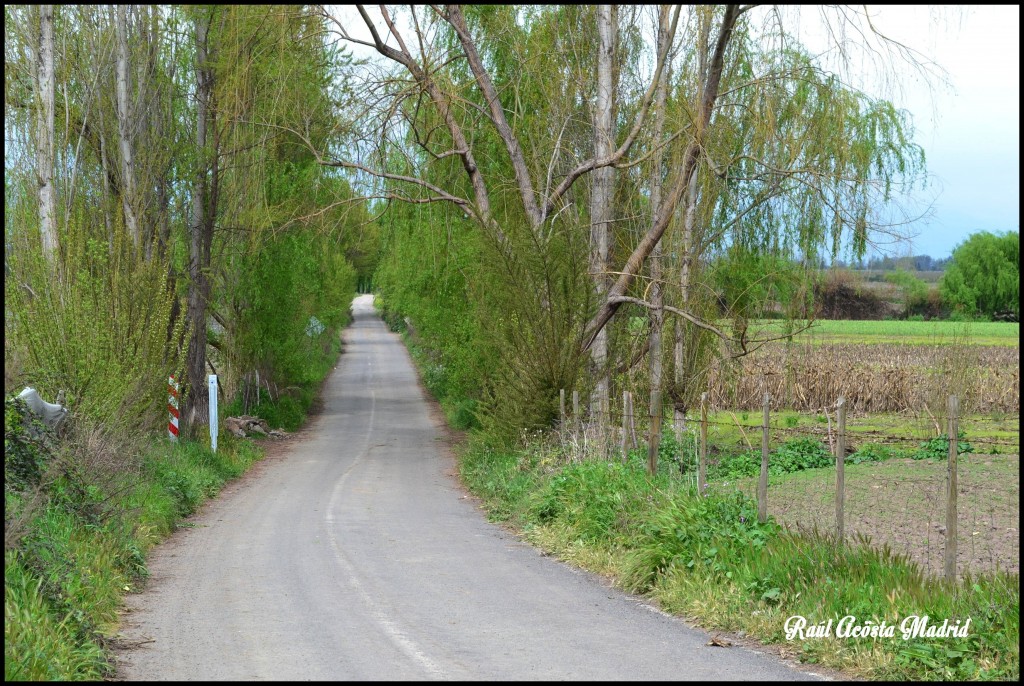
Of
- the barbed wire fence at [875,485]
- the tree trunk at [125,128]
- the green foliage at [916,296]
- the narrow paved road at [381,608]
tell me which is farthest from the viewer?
the green foliage at [916,296]

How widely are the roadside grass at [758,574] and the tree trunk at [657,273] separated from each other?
731 mm

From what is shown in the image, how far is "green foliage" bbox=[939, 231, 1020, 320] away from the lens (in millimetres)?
71000

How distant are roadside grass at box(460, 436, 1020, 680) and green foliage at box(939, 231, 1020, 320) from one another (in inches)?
2509

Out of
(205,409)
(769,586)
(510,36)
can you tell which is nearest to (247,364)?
(205,409)

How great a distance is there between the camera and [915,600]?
7.64 metres

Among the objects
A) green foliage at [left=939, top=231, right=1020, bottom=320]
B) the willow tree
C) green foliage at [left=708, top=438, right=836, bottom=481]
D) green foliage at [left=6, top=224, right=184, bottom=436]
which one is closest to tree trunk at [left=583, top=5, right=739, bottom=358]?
the willow tree

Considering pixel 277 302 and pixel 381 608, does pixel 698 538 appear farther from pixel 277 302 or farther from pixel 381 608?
pixel 277 302

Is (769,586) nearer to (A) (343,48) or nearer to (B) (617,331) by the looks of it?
(B) (617,331)

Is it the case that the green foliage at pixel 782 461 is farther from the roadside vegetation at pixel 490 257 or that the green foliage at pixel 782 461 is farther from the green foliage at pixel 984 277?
the green foliage at pixel 984 277

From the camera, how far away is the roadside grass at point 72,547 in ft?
22.9

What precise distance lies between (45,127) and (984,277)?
7210cm

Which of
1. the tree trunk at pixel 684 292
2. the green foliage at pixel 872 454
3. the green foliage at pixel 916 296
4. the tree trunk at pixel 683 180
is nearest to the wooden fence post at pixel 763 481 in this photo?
the tree trunk at pixel 683 180

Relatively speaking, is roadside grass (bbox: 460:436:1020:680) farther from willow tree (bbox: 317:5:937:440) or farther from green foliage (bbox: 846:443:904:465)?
green foliage (bbox: 846:443:904:465)

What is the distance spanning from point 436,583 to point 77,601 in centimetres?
358
